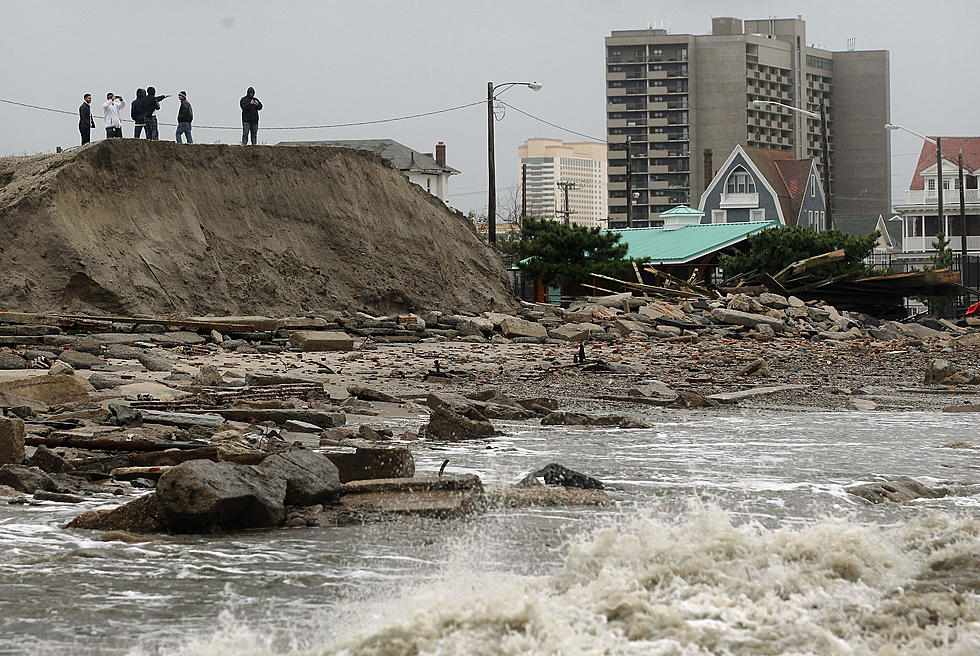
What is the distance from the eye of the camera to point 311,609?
504cm

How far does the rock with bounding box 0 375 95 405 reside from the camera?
11141mm

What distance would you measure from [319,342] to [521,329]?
5710 millimetres

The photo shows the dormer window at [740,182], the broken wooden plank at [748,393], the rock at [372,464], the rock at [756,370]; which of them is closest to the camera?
the rock at [372,464]

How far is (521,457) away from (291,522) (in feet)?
10.6

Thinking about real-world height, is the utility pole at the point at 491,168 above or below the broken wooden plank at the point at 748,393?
above

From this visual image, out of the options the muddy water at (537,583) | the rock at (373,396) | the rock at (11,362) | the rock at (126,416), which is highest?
the rock at (11,362)

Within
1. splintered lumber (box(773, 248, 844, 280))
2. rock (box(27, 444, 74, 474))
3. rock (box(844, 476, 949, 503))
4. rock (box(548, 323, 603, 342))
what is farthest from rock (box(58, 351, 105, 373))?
splintered lumber (box(773, 248, 844, 280))

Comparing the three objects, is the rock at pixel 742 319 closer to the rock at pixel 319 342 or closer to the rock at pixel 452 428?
the rock at pixel 319 342

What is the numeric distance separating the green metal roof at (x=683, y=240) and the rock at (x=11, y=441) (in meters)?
32.7

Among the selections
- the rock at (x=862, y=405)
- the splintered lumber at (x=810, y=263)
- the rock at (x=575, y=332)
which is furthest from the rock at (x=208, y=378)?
the splintered lumber at (x=810, y=263)

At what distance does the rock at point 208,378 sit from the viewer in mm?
14294

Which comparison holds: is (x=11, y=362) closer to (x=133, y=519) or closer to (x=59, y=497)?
(x=59, y=497)

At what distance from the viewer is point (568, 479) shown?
8.05 m

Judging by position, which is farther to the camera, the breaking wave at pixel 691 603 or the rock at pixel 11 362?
the rock at pixel 11 362
